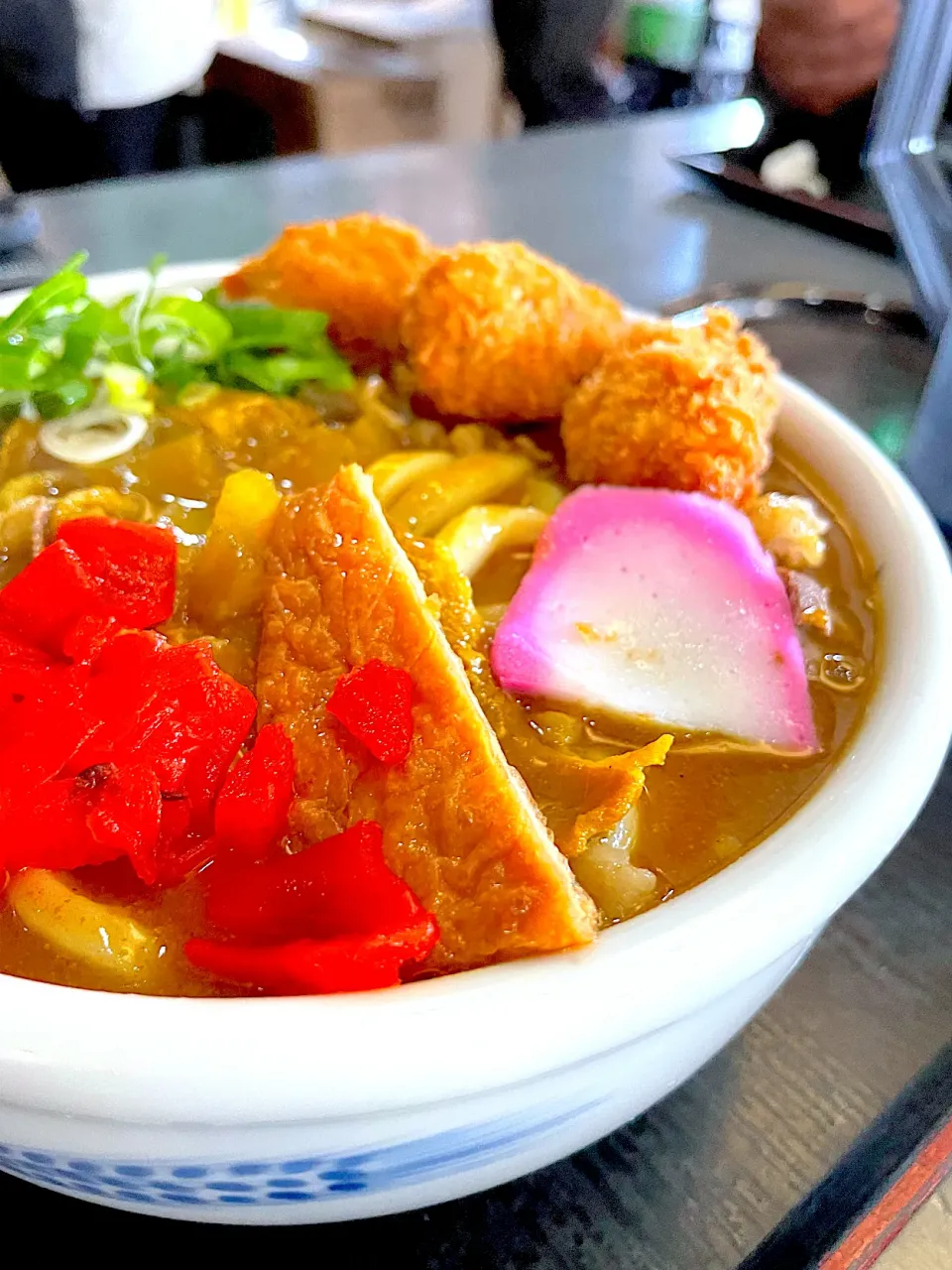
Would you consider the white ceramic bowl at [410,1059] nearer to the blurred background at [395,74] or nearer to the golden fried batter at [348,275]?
the golden fried batter at [348,275]

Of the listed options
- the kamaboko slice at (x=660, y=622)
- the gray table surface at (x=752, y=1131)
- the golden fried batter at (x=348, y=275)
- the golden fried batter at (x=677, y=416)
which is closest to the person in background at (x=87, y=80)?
the golden fried batter at (x=348, y=275)

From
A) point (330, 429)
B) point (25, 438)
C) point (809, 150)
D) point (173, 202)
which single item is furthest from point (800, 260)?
point (25, 438)

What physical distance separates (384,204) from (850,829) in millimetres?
1893

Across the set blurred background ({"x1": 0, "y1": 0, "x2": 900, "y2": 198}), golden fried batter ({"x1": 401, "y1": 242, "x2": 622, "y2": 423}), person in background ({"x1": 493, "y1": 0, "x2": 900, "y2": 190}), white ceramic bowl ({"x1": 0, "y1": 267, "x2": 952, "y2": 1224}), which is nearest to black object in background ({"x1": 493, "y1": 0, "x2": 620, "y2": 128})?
blurred background ({"x1": 0, "y1": 0, "x2": 900, "y2": 198})

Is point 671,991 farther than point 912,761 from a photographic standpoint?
No

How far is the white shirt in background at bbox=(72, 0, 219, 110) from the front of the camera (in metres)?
2.94

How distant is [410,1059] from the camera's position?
0.49 meters

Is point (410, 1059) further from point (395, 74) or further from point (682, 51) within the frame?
point (682, 51)

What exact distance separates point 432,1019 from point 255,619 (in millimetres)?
371

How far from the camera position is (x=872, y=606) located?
32.9 inches

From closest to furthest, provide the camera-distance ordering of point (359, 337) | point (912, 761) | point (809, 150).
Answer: point (912, 761) < point (359, 337) < point (809, 150)

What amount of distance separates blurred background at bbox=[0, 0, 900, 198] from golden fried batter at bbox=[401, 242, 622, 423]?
1401 mm

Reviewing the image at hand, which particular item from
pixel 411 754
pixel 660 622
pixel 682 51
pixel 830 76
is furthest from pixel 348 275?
pixel 682 51

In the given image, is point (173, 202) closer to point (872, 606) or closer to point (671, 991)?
point (872, 606)
